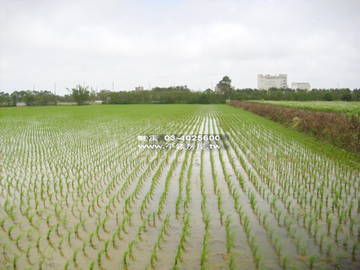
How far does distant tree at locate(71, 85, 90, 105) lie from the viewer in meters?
56.6

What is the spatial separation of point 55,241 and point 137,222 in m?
0.89

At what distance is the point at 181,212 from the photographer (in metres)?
3.71

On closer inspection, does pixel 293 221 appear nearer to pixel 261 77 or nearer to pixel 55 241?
pixel 55 241

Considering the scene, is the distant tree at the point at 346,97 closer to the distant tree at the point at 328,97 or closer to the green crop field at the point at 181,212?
the distant tree at the point at 328,97

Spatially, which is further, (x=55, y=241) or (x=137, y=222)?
(x=137, y=222)

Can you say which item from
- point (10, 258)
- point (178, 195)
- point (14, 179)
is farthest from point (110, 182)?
point (10, 258)

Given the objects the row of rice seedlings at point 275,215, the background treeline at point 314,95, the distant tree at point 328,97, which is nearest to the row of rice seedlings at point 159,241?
the row of rice seedlings at point 275,215

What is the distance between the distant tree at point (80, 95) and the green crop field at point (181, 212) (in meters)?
52.5

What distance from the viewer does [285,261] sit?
8.48 ft

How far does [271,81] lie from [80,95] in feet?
269

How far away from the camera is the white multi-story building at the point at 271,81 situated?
115062 mm

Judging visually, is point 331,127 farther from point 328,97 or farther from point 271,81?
point 271,81

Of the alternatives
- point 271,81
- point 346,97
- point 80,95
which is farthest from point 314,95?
point 271,81

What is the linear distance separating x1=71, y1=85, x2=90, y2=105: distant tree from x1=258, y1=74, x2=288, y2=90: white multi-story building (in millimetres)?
76844
